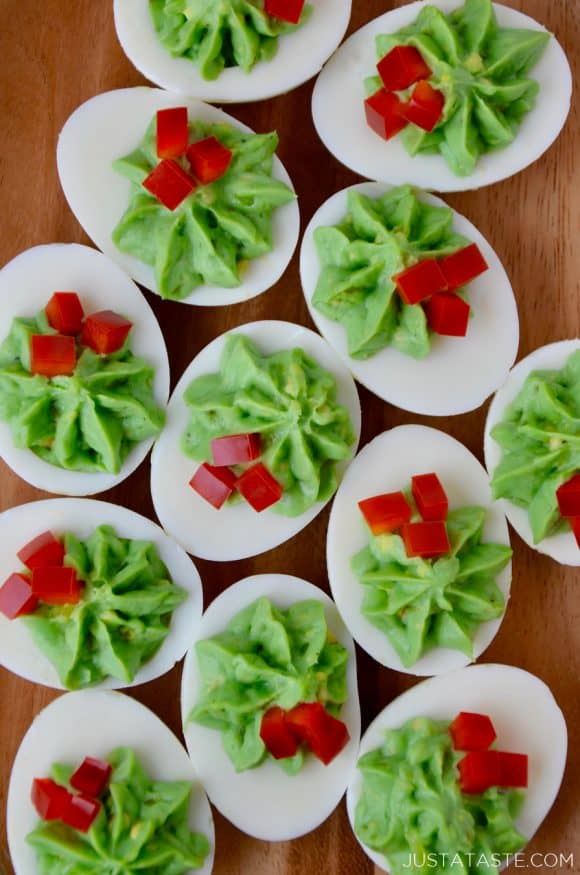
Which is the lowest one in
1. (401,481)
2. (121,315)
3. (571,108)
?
(401,481)

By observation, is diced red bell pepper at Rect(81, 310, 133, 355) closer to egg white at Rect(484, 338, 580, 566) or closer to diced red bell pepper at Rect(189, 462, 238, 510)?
diced red bell pepper at Rect(189, 462, 238, 510)

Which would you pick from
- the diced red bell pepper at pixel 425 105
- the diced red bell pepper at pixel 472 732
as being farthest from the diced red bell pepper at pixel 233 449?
the diced red bell pepper at pixel 425 105

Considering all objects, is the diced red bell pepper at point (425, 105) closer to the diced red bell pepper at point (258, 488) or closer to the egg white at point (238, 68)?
the egg white at point (238, 68)

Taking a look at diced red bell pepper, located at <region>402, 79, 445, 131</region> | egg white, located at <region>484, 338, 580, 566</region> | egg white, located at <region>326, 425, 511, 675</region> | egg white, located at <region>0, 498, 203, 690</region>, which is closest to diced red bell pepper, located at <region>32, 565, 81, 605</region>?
egg white, located at <region>0, 498, 203, 690</region>

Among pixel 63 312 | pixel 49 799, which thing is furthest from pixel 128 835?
pixel 63 312

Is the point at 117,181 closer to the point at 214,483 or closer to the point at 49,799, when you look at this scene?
the point at 214,483

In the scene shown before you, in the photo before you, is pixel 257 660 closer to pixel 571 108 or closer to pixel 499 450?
pixel 499 450

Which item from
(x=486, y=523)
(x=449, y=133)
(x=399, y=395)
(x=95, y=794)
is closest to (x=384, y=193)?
(x=449, y=133)

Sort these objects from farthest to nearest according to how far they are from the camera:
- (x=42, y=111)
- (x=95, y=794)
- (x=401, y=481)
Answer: (x=42, y=111) → (x=401, y=481) → (x=95, y=794)
